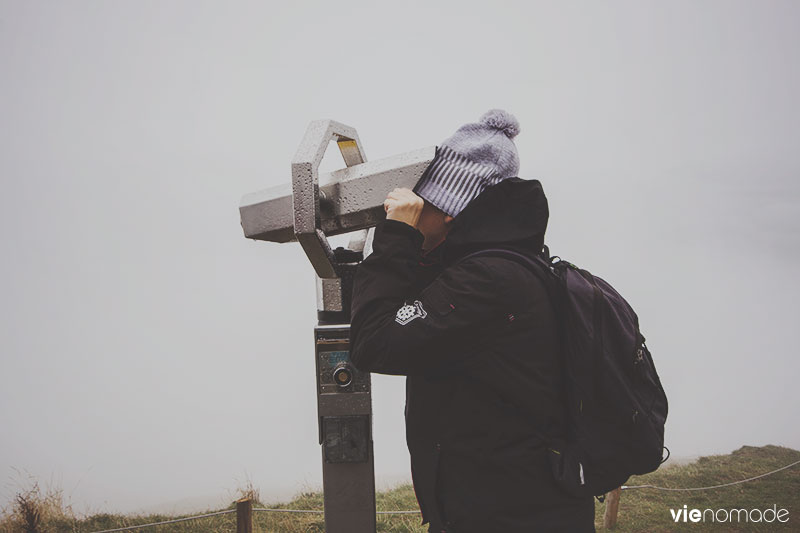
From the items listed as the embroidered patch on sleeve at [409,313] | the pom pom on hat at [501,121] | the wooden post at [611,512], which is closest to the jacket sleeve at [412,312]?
the embroidered patch on sleeve at [409,313]

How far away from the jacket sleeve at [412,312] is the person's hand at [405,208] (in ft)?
0.08

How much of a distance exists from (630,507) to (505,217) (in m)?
3.20

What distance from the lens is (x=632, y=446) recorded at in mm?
1146

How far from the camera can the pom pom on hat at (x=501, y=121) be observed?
1.28m

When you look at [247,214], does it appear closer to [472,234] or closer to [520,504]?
[472,234]

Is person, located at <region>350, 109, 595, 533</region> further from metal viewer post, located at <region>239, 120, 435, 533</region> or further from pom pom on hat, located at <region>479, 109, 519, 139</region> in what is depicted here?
metal viewer post, located at <region>239, 120, 435, 533</region>

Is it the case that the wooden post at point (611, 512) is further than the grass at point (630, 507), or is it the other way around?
the wooden post at point (611, 512)

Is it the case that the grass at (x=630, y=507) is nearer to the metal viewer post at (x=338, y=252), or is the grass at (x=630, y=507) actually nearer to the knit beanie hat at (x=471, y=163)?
the metal viewer post at (x=338, y=252)

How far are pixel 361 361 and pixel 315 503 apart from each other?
2.73 m

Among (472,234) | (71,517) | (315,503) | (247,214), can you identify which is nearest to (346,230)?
(247,214)

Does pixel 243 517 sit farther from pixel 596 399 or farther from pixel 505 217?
pixel 505 217

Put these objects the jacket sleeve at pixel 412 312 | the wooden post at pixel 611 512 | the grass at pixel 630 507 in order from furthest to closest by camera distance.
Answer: the wooden post at pixel 611 512 → the grass at pixel 630 507 → the jacket sleeve at pixel 412 312

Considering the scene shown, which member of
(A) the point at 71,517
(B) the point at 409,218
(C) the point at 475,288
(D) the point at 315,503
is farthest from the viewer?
(D) the point at 315,503

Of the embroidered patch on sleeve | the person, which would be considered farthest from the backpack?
the embroidered patch on sleeve
